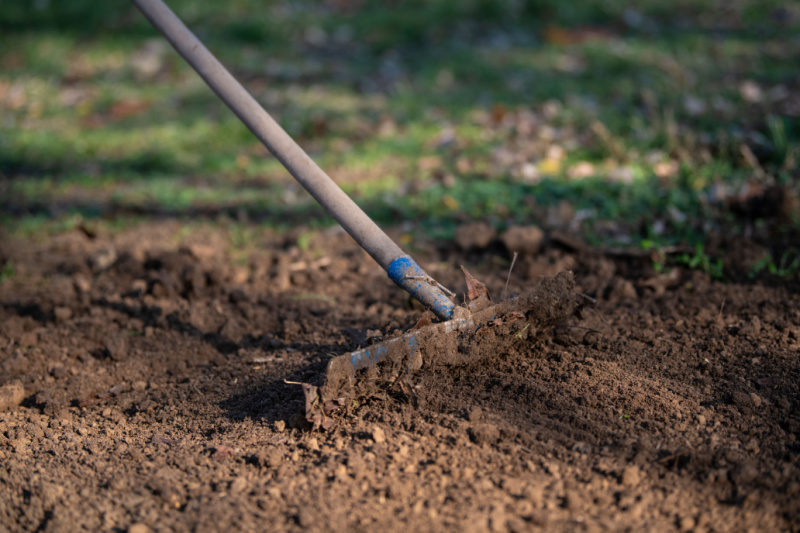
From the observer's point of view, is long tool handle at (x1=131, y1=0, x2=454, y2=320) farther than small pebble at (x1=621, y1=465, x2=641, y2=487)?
Yes

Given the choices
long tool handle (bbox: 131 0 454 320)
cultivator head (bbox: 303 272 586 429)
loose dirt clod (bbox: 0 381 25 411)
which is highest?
long tool handle (bbox: 131 0 454 320)

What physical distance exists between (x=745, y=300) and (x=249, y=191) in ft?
10.2

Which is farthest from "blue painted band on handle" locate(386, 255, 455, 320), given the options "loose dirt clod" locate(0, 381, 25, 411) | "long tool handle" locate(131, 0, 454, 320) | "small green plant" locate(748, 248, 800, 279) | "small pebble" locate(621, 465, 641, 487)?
"small green plant" locate(748, 248, 800, 279)

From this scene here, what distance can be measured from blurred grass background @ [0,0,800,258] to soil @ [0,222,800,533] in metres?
0.79

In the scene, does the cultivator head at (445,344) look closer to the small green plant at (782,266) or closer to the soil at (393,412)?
the soil at (393,412)

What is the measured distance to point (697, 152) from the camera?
4.09m

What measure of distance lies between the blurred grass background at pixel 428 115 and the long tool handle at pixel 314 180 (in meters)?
1.53

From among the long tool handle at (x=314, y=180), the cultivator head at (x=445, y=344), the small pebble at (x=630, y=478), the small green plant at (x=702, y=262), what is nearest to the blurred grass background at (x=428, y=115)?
the small green plant at (x=702, y=262)

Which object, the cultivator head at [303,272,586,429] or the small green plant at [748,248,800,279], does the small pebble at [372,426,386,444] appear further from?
the small green plant at [748,248,800,279]

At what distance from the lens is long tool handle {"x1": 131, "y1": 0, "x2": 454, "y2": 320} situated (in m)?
2.17

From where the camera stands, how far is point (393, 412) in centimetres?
209

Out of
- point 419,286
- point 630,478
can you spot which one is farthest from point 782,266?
point 419,286

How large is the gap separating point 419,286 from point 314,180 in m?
0.52

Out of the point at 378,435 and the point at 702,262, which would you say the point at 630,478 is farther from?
the point at 702,262
